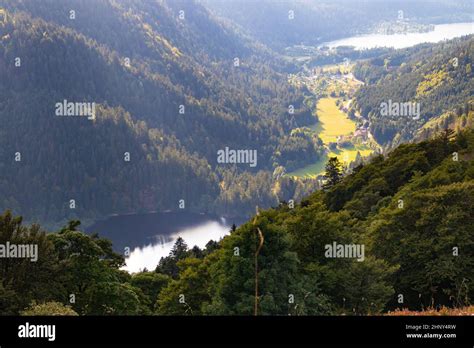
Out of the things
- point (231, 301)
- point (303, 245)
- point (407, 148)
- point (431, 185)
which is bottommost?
point (231, 301)

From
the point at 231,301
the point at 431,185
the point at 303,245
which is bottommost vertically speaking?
the point at 231,301

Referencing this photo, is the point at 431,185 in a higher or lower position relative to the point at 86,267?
higher

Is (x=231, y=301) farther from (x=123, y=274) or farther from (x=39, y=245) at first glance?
(x=123, y=274)

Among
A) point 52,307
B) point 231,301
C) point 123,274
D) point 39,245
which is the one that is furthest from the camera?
point 123,274

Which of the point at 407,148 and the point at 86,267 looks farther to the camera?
the point at 407,148

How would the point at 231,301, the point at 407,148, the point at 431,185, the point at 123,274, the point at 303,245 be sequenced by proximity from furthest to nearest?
the point at 407,148 → the point at 123,274 → the point at 431,185 → the point at 303,245 → the point at 231,301
